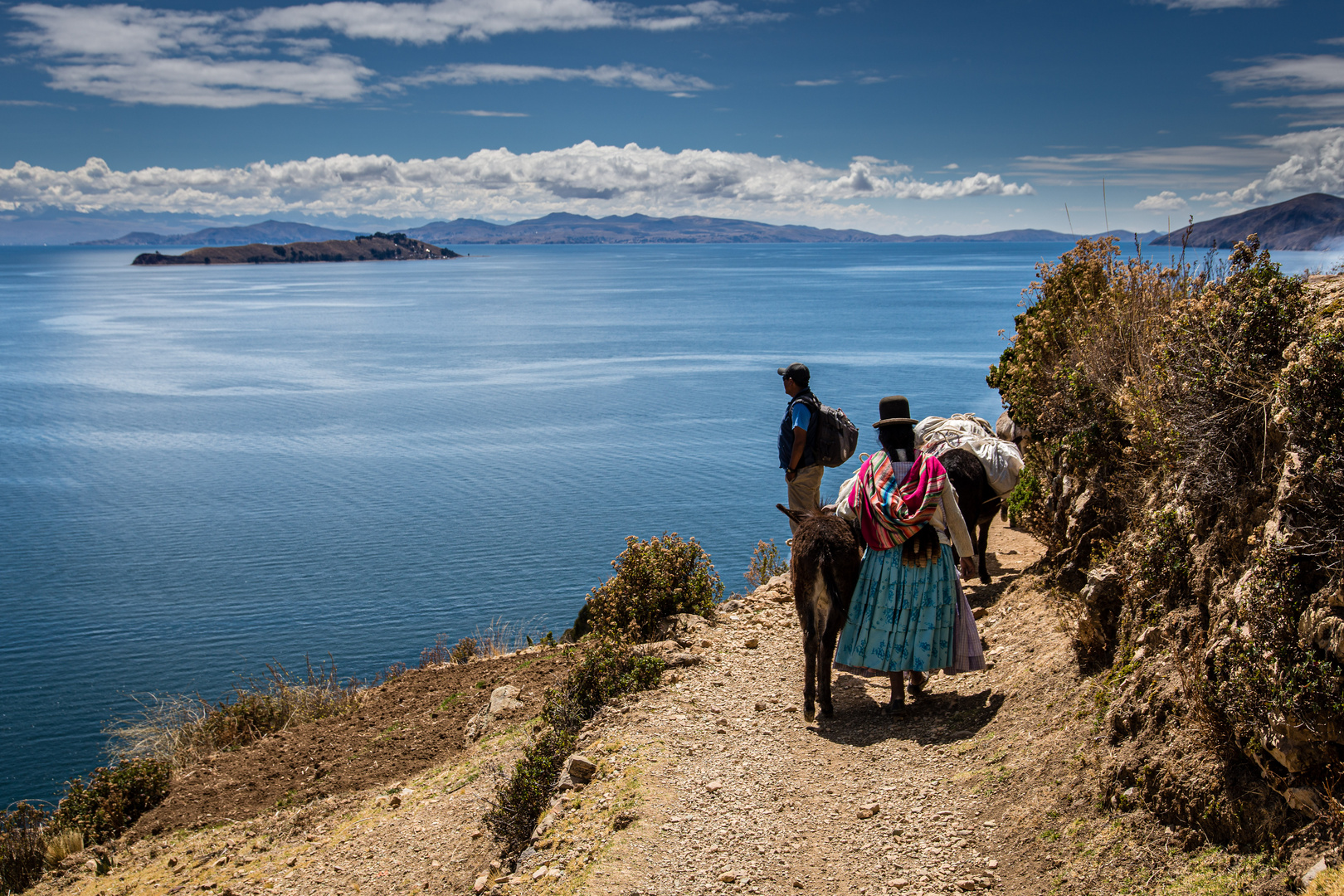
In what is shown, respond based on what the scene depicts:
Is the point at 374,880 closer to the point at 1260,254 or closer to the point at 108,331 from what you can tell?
the point at 1260,254

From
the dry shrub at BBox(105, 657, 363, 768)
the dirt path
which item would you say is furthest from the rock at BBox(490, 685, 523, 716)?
the dry shrub at BBox(105, 657, 363, 768)

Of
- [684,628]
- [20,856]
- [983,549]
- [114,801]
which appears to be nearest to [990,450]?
[983,549]

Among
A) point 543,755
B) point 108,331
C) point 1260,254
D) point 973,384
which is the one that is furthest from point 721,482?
point 108,331

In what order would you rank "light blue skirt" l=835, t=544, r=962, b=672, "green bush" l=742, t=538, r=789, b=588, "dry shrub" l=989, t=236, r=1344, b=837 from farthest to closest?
"green bush" l=742, t=538, r=789, b=588 → "light blue skirt" l=835, t=544, r=962, b=672 → "dry shrub" l=989, t=236, r=1344, b=837

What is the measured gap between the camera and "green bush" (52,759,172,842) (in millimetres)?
10062

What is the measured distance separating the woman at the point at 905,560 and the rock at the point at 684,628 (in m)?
2.81

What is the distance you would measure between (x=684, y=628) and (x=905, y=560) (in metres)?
3.57

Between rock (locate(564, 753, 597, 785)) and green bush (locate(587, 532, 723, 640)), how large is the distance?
2798 millimetres

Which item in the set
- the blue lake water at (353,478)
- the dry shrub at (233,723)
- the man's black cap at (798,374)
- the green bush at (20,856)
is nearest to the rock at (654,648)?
the man's black cap at (798,374)

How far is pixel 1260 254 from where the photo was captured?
5824mm

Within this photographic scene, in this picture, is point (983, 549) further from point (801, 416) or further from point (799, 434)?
point (801, 416)

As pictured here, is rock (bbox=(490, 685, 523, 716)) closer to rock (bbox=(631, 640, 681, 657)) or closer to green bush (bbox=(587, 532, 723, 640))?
green bush (bbox=(587, 532, 723, 640))

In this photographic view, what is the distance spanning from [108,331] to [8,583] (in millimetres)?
68414

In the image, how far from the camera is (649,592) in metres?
10.4
